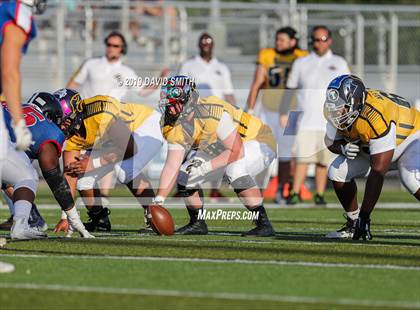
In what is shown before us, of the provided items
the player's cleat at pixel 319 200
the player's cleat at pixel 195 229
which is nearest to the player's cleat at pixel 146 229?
the player's cleat at pixel 195 229

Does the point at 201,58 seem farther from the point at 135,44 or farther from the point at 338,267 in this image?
the point at 338,267

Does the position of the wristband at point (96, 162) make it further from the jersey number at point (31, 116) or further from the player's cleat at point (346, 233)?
the player's cleat at point (346, 233)

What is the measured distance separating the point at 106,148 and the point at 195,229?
1.25 m

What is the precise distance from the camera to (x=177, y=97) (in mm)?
9195

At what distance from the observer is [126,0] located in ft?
68.1

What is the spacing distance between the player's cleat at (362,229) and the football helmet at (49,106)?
268cm

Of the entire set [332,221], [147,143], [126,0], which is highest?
[126,0]

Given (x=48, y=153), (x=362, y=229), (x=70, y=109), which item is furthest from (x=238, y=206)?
(x=48, y=153)

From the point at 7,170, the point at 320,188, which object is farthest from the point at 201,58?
the point at 7,170

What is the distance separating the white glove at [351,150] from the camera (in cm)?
902

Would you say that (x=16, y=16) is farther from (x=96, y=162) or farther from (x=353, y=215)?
(x=353, y=215)

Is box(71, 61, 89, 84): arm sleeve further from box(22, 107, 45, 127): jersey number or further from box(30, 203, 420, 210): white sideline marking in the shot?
box(22, 107, 45, 127): jersey number

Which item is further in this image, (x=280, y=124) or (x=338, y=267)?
(x=280, y=124)

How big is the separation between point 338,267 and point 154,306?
5.78ft
